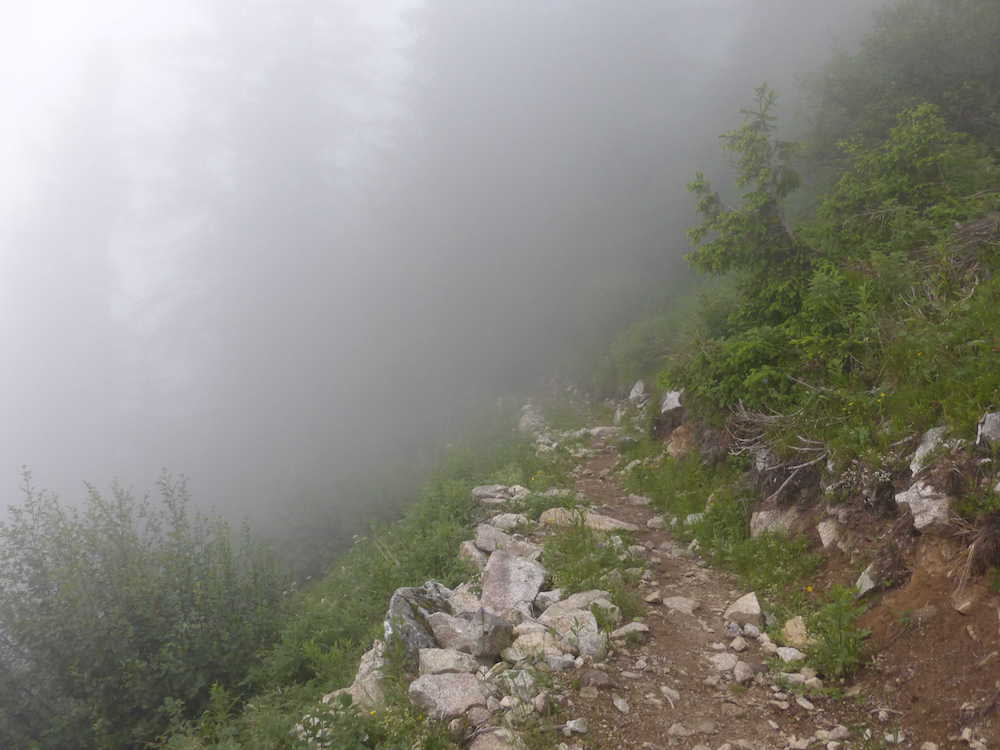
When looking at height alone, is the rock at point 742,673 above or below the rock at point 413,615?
below

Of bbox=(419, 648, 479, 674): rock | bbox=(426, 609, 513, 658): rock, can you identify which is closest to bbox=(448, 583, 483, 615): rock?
bbox=(426, 609, 513, 658): rock

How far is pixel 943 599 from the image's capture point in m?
4.43

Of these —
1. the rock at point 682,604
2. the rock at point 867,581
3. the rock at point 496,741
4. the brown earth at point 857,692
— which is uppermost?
the rock at point 682,604

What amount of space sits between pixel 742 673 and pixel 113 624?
6.89 metres

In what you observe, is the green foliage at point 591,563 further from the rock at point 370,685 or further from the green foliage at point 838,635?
the rock at point 370,685

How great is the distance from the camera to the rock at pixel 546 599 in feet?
20.7

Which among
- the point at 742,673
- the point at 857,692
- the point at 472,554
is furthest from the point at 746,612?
the point at 472,554

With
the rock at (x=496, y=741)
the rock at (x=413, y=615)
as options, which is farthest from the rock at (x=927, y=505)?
the rock at (x=413, y=615)

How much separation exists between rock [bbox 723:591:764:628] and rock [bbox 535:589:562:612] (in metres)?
1.63

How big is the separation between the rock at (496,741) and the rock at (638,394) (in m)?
11.4

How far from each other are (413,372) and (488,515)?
26.6 m

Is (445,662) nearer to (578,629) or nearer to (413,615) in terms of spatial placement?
(413,615)

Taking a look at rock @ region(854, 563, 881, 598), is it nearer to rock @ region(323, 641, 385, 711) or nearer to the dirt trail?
the dirt trail

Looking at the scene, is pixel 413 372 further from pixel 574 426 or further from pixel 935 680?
pixel 935 680
